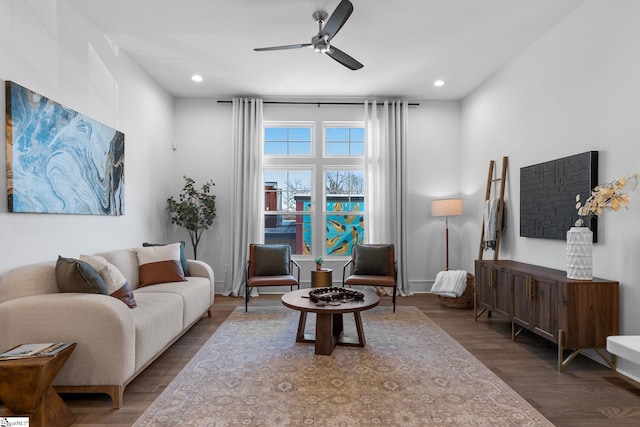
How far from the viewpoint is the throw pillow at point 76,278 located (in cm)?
256

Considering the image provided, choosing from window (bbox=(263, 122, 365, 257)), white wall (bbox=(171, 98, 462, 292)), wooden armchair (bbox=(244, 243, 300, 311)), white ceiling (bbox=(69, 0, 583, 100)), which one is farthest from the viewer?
window (bbox=(263, 122, 365, 257))

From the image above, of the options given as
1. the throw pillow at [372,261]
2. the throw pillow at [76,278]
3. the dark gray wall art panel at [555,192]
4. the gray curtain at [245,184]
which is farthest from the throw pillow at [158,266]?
the dark gray wall art panel at [555,192]

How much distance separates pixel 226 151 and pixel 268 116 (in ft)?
2.85

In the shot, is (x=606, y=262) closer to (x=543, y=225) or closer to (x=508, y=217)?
(x=543, y=225)

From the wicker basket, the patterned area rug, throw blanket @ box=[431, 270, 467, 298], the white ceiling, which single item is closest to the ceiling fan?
the white ceiling

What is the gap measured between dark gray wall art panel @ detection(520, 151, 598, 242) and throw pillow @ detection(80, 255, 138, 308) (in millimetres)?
3818

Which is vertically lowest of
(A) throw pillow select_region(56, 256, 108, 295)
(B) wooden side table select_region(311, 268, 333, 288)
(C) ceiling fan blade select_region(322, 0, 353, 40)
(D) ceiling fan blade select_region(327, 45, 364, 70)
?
(B) wooden side table select_region(311, 268, 333, 288)

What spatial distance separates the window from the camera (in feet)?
19.9

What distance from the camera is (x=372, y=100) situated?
19.6 feet

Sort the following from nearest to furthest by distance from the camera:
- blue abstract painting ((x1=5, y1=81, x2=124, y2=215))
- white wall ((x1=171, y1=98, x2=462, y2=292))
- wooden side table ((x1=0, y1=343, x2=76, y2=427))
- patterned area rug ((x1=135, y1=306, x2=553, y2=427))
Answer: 1. wooden side table ((x1=0, y1=343, x2=76, y2=427))
2. patterned area rug ((x1=135, y1=306, x2=553, y2=427))
3. blue abstract painting ((x1=5, y1=81, x2=124, y2=215))
4. white wall ((x1=171, y1=98, x2=462, y2=292))

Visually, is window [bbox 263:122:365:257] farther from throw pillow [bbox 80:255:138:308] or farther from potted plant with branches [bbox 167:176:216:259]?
throw pillow [bbox 80:255:138:308]

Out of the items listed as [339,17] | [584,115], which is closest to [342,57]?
[339,17]

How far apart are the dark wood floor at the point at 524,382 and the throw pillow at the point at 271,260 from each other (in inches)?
43.9

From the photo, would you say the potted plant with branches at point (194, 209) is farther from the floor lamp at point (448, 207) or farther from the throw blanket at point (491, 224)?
the throw blanket at point (491, 224)
